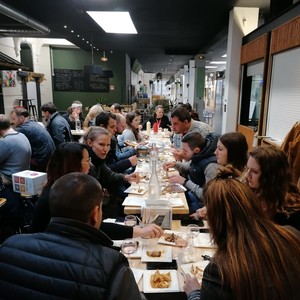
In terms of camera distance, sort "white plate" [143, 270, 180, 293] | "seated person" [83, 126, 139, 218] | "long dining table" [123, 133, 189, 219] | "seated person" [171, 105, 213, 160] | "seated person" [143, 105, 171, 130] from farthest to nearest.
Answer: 1. "seated person" [143, 105, 171, 130]
2. "seated person" [171, 105, 213, 160]
3. "seated person" [83, 126, 139, 218]
4. "long dining table" [123, 133, 189, 219]
5. "white plate" [143, 270, 180, 293]

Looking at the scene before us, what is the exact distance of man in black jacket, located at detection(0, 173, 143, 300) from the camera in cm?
96

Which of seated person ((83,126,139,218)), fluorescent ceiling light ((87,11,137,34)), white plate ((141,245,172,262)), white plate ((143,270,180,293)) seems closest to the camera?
white plate ((143,270,180,293))

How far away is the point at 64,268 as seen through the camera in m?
0.98

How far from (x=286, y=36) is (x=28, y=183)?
3713 mm

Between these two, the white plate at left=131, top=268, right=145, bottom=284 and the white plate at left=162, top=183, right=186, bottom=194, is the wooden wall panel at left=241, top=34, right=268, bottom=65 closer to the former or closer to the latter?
the white plate at left=162, top=183, right=186, bottom=194

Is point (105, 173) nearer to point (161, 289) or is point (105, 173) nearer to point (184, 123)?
point (184, 123)

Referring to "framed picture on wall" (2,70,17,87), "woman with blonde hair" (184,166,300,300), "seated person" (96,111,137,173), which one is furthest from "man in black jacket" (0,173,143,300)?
"framed picture on wall" (2,70,17,87)

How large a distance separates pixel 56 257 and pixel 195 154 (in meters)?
2.11

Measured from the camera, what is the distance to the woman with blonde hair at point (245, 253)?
992 millimetres

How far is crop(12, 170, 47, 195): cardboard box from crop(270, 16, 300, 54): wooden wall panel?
135 inches

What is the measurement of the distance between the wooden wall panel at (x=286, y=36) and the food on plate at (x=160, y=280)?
329 centimetres

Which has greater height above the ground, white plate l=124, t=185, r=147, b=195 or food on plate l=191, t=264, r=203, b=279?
food on plate l=191, t=264, r=203, b=279

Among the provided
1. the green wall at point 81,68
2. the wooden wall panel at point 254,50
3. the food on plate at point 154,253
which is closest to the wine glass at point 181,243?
the food on plate at point 154,253

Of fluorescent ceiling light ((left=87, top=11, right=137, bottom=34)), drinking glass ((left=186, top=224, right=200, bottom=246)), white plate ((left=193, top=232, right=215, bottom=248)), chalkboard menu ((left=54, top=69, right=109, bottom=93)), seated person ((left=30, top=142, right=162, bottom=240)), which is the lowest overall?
white plate ((left=193, top=232, right=215, bottom=248))
